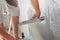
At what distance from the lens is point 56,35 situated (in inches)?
31.9

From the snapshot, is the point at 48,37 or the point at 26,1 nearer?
the point at 48,37

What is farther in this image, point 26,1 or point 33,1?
point 26,1

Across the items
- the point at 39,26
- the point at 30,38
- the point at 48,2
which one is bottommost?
the point at 30,38

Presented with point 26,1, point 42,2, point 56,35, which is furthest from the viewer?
point 26,1

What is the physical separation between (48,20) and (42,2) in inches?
6.6

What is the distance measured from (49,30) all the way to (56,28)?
55 mm

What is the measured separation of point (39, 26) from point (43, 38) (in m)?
0.10

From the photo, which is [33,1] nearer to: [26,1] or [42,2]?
[42,2]

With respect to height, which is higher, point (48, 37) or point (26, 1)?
point (26, 1)

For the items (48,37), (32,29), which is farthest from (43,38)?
(32,29)

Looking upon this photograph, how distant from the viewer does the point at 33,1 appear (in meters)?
0.88

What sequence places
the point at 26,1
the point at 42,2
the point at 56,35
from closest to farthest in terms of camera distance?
the point at 56,35 → the point at 42,2 → the point at 26,1

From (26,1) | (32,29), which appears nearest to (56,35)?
(32,29)

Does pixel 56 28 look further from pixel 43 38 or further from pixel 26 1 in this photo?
pixel 26 1
